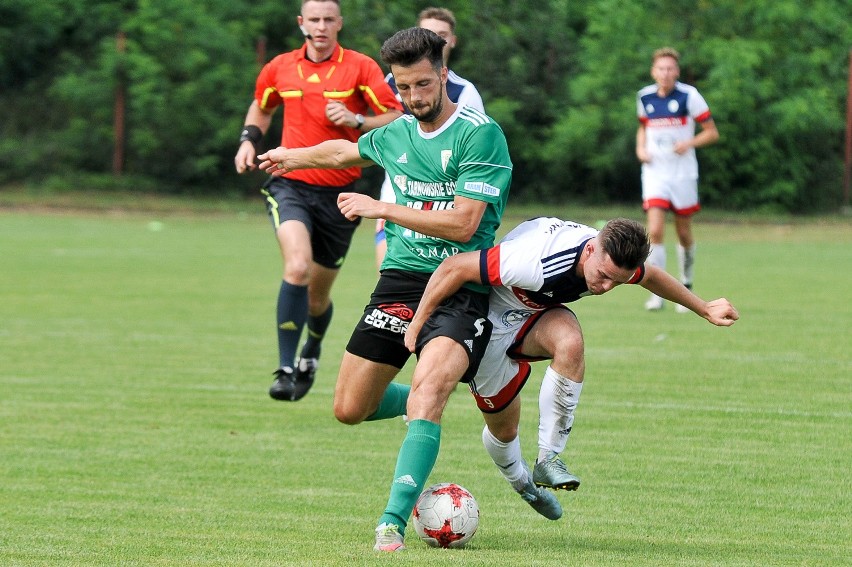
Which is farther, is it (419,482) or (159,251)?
(159,251)

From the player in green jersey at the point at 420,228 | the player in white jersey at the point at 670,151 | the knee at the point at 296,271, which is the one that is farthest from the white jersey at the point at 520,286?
the player in white jersey at the point at 670,151

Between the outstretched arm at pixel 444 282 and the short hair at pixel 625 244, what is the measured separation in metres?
0.54

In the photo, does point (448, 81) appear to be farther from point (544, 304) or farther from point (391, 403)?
point (544, 304)

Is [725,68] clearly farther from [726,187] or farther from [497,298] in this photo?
[497,298]

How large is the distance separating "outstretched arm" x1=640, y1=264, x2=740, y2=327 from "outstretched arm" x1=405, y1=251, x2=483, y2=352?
703 millimetres

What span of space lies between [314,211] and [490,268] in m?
3.42

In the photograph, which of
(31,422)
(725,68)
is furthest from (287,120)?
(725,68)

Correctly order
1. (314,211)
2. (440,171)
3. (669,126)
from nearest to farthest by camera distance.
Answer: (440,171) → (314,211) → (669,126)

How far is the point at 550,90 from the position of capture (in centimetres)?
3138

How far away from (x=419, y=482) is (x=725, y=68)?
2431 centimetres

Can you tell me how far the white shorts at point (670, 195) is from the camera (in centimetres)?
1408

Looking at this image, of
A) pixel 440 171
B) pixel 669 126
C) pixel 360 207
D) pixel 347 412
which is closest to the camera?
pixel 360 207

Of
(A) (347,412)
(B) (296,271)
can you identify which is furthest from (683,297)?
(B) (296,271)

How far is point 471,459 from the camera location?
7.09 m
